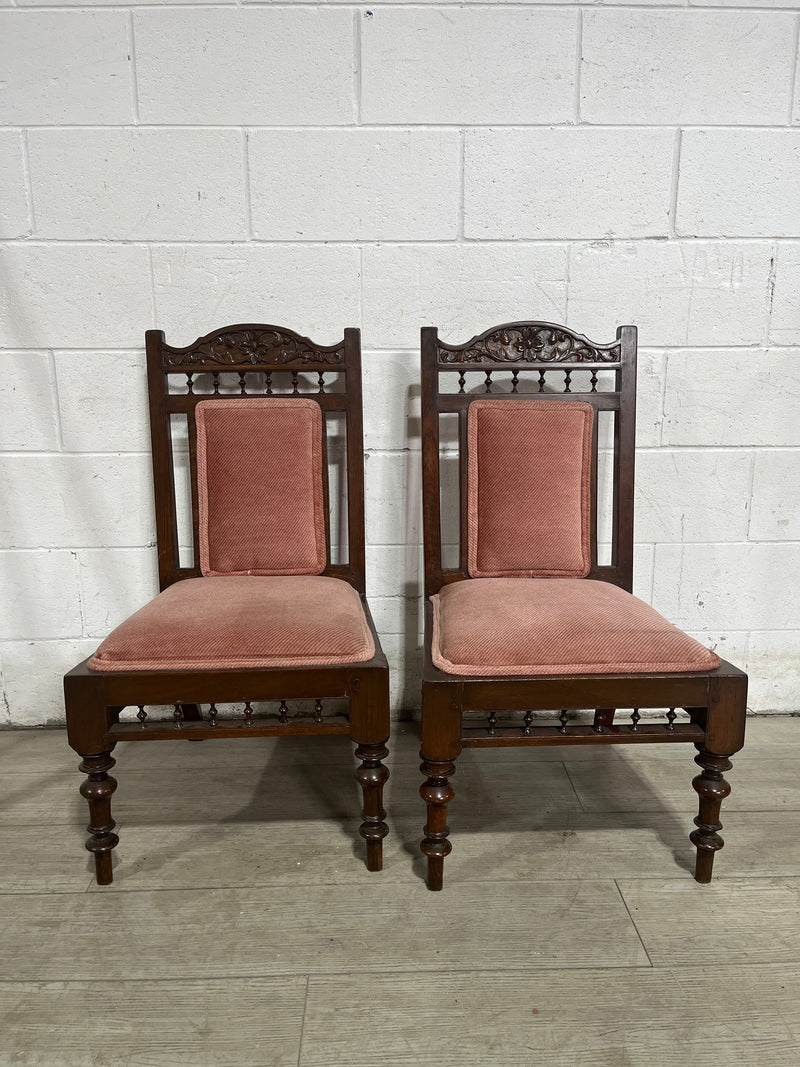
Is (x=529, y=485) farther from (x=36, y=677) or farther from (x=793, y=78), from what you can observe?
(x=36, y=677)

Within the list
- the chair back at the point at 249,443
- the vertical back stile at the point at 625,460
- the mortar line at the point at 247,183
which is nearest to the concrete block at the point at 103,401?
the chair back at the point at 249,443

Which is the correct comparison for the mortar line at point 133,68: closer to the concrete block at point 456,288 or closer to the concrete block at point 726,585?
the concrete block at point 456,288

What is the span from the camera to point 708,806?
135 centimetres

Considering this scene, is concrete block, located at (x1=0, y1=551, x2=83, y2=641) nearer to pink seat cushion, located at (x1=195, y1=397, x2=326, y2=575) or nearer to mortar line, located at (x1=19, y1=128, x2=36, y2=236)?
pink seat cushion, located at (x1=195, y1=397, x2=326, y2=575)

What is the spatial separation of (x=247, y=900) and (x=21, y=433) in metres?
1.29

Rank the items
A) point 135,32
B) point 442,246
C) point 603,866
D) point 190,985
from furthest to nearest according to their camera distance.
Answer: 1. point 442,246
2. point 135,32
3. point 603,866
4. point 190,985

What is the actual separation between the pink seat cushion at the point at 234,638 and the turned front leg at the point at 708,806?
647 mm

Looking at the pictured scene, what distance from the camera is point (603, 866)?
1414 millimetres

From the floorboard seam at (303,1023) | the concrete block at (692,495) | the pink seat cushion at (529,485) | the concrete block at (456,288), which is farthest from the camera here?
the concrete block at (692,495)

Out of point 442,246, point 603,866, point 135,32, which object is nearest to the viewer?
point 603,866

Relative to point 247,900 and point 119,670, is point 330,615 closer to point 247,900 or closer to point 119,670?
point 119,670

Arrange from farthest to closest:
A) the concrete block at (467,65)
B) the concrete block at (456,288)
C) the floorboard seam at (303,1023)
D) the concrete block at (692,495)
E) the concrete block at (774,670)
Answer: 1. the concrete block at (774,670)
2. the concrete block at (692,495)
3. the concrete block at (456,288)
4. the concrete block at (467,65)
5. the floorboard seam at (303,1023)

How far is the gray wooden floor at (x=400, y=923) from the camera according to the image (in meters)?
1.04

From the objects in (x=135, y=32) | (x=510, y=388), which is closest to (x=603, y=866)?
(x=510, y=388)
